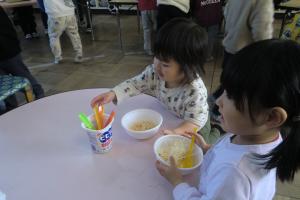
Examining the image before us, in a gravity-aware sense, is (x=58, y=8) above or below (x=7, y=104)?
above

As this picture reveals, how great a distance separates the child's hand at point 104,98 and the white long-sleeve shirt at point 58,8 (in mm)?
1965

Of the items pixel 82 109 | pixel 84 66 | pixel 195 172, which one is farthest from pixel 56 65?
pixel 195 172

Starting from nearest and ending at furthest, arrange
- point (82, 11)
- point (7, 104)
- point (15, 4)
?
point (7, 104), point (15, 4), point (82, 11)

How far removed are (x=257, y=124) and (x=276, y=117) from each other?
4 cm

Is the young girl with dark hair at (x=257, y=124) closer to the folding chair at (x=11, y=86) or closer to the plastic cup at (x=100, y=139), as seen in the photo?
the plastic cup at (x=100, y=139)

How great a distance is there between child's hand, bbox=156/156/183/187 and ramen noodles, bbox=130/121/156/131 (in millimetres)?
178

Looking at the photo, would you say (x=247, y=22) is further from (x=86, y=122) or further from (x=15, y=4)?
(x=15, y=4)

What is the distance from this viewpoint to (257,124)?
50 cm

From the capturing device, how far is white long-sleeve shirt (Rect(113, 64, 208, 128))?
89 cm

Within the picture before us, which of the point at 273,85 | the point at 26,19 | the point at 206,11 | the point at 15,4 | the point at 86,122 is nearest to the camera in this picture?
the point at 273,85

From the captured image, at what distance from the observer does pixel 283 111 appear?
1.47ft

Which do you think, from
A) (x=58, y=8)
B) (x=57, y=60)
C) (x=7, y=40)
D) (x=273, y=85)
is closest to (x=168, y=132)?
(x=273, y=85)

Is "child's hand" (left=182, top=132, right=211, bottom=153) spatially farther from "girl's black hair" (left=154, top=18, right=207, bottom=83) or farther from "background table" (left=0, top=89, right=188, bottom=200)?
"girl's black hair" (left=154, top=18, right=207, bottom=83)

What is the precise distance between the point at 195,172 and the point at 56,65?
103 inches
